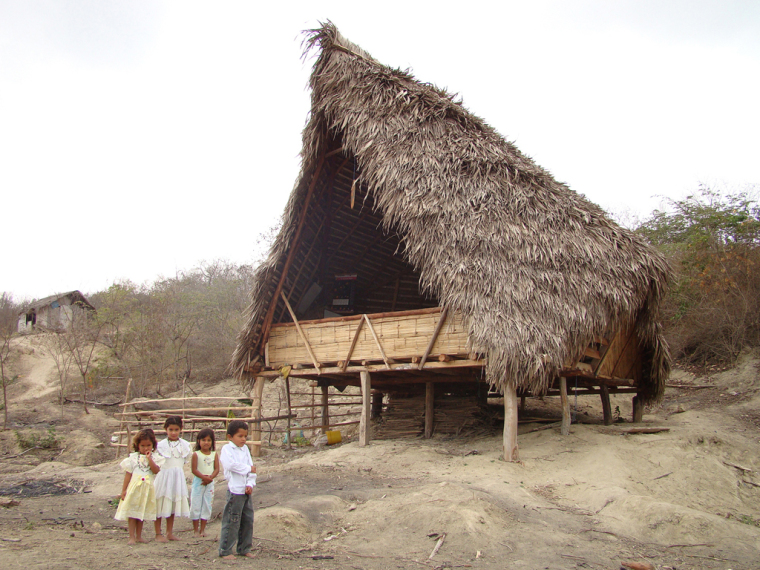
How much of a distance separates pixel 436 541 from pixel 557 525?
1.51 metres

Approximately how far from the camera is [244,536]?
4398 millimetres

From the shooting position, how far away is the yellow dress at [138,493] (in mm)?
4594

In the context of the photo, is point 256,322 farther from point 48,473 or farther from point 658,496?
point 658,496

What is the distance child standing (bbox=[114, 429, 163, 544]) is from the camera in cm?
460

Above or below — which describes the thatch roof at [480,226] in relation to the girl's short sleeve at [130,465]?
above

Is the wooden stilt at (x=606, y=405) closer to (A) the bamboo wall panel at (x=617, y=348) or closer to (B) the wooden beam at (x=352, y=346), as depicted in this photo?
(A) the bamboo wall panel at (x=617, y=348)

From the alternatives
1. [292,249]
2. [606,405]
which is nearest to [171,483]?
[292,249]

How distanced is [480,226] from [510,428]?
9.78 ft

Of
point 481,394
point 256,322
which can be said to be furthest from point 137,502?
point 481,394

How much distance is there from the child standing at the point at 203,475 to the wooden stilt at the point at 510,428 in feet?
14.2

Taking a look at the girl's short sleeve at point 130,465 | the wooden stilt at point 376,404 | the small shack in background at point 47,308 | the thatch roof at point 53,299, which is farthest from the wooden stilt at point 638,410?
the thatch roof at point 53,299

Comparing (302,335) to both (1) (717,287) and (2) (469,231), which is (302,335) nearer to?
(2) (469,231)

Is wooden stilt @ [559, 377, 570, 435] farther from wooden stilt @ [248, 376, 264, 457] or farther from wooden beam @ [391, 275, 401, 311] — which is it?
wooden stilt @ [248, 376, 264, 457]

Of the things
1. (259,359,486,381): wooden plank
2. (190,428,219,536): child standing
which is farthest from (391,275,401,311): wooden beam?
(190,428,219,536): child standing
